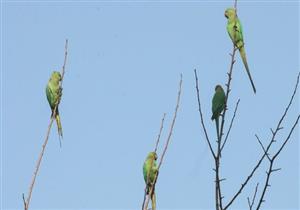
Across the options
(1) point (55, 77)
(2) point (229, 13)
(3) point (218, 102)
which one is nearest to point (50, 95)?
(1) point (55, 77)

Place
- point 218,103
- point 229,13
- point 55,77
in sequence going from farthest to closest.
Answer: point 55,77 < point 229,13 < point 218,103

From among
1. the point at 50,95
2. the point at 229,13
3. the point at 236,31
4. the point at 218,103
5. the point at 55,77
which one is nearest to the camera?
the point at 218,103

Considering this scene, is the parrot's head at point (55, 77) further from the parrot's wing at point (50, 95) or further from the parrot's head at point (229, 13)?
the parrot's head at point (229, 13)

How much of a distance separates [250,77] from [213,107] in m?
0.94

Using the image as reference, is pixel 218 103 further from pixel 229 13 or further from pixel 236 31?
pixel 229 13

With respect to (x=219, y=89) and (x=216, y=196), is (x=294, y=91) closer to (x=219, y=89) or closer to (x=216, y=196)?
(x=216, y=196)

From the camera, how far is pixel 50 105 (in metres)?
Result: 8.27

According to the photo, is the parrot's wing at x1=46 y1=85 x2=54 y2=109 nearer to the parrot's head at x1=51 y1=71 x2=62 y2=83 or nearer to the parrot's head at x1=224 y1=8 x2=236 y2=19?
the parrot's head at x1=51 y1=71 x2=62 y2=83

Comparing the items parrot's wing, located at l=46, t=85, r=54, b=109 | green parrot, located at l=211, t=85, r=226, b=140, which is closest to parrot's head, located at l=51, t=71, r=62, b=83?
parrot's wing, located at l=46, t=85, r=54, b=109

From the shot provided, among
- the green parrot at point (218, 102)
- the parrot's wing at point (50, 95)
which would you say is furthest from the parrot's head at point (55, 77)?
the green parrot at point (218, 102)

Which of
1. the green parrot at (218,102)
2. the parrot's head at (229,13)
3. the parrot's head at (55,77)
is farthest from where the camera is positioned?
the parrot's head at (55,77)

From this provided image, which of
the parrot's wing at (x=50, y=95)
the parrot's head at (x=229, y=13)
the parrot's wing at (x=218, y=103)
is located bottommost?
the parrot's wing at (x=218, y=103)

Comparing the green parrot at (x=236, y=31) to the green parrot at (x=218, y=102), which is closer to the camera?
the green parrot at (x=218, y=102)

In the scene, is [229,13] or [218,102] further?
[229,13]
